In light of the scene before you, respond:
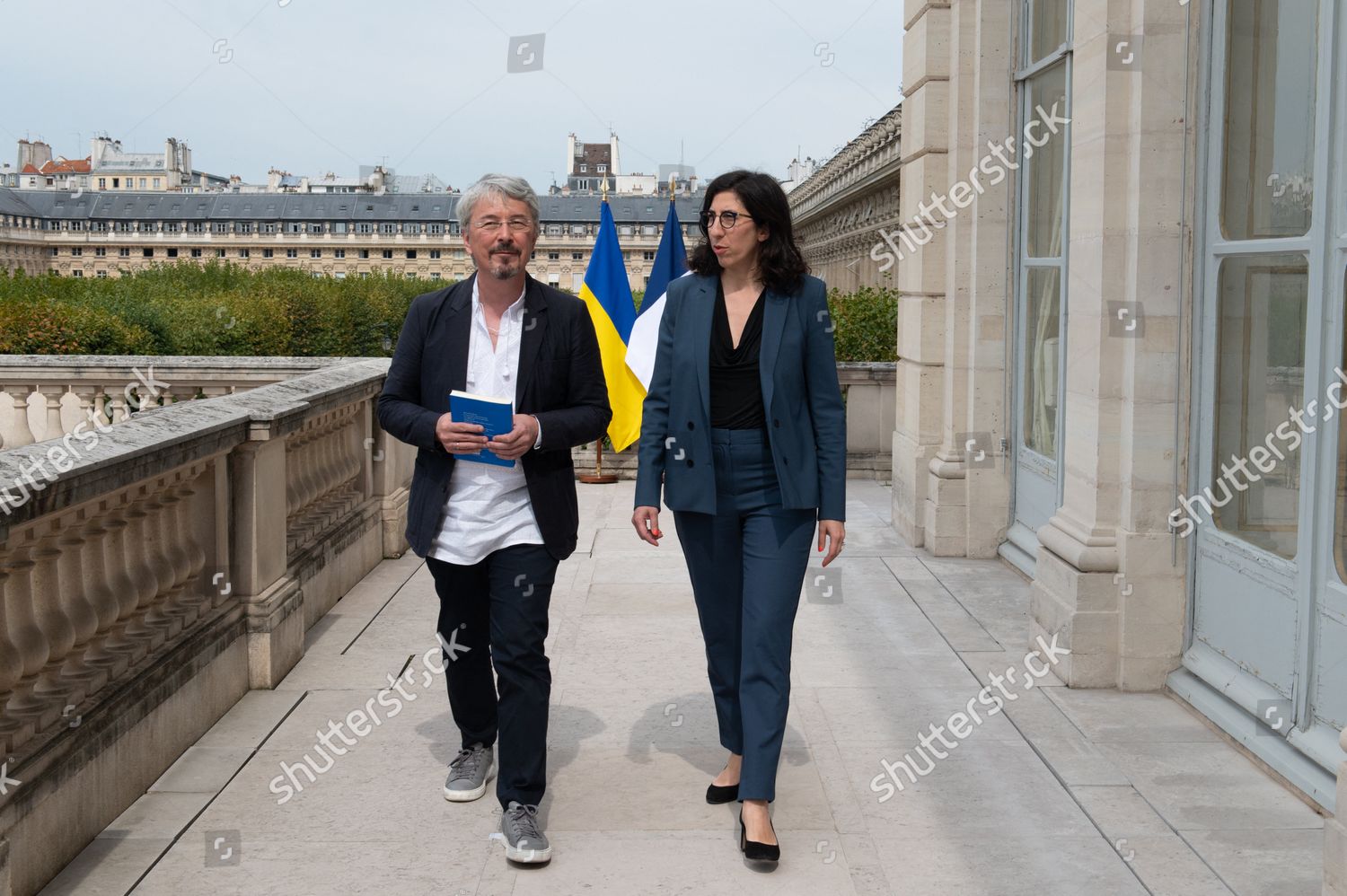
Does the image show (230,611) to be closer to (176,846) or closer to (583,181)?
(176,846)

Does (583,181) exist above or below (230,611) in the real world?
above

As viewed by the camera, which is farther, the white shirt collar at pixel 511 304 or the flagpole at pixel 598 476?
the flagpole at pixel 598 476

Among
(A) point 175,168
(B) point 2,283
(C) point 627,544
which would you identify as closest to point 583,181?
(A) point 175,168

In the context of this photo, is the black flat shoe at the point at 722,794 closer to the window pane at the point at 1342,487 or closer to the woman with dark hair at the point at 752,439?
the woman with dark hair at the point at 752,439

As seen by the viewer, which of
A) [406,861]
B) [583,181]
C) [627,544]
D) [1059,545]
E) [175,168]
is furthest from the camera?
[175,168]

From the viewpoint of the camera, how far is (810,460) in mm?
4332

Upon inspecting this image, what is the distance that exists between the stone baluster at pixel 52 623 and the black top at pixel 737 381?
6.60 ft

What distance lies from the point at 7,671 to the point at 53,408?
8316 millimetres

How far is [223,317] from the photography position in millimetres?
27641

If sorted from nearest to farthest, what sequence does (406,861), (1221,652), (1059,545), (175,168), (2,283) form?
(406,861)
(1221,652)
(1059,545)
(2,283)
(175,168)

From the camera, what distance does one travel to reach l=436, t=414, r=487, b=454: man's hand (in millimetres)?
4160

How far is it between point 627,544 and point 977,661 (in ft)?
12.3

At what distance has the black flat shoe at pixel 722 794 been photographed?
4734 mm

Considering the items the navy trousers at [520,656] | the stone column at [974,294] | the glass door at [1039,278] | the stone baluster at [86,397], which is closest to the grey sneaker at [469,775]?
the navy trousers at [520,656]
